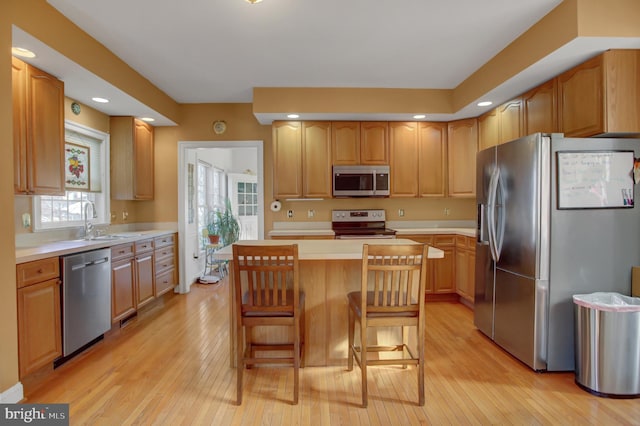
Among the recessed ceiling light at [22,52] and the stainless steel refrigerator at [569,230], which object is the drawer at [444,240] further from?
the recessed ceiling light at [22,52]

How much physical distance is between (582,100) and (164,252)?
4687mm

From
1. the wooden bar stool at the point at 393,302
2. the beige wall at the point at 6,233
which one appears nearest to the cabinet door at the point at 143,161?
the beige wall at the point at 6,233

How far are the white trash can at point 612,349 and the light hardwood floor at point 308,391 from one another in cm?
9

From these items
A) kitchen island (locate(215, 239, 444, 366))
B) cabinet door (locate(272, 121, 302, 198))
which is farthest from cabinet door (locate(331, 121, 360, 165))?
kitchen island (locate(215, 239, 444, 366))

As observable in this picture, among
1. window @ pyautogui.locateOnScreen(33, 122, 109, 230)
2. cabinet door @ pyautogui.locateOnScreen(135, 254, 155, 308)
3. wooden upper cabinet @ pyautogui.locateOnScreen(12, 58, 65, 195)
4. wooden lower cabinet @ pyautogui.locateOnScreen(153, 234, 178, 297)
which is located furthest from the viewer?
wooden lower cabinet @ pyautogui.locateOnScreen(153, 234, 178, 297)

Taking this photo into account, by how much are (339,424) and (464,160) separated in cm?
363

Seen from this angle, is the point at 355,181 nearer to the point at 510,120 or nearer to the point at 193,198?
the point at 510,120

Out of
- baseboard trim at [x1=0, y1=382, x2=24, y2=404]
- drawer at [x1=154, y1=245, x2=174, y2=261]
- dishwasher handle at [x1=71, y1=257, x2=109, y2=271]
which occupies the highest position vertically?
dishwasher handle at [x1=71, y1=257, x2=109, y2=271]

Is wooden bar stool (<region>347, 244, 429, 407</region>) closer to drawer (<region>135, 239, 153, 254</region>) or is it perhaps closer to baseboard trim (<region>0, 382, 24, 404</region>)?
baseboard trim (<region>0, 382, 24, 404</region>)

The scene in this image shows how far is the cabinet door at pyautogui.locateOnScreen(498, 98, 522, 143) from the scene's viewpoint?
11.6 feet

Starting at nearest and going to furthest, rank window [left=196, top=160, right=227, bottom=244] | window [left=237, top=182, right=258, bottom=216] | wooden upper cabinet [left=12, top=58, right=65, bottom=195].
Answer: wooden upper cabinet [left=12, top=58, right=65, bottom=195]
window [left=196, top=160, right=227, bottom=244]
window [left=237, top=182, right=258, bottom=216]

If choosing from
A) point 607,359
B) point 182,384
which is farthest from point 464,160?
point 182,384

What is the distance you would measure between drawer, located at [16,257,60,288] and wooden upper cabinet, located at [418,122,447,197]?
13.1 ft

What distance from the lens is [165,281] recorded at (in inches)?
176
